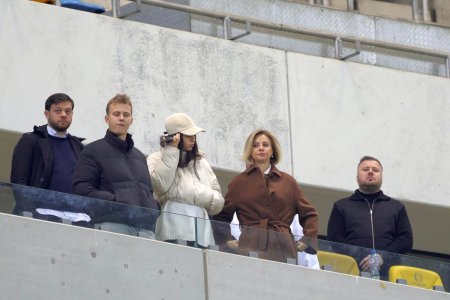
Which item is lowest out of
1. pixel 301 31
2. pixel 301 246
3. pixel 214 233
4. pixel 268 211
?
pixel 301 246

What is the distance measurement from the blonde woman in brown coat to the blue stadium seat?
404cm

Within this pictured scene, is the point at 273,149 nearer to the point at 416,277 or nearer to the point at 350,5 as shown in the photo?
the point at 416,277

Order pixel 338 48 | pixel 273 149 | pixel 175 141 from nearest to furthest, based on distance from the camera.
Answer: pixel 175 141 → pixel 273 149 → pixel 338 48

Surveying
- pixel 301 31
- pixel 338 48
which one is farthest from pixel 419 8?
pixel 301 31

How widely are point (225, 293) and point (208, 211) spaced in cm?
64

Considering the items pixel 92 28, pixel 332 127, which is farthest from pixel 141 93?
pixel 332 127

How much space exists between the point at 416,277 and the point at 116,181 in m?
2.68

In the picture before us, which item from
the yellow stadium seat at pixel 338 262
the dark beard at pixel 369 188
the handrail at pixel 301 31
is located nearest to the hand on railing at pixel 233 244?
the yellow stadium seat at pixel 338 262

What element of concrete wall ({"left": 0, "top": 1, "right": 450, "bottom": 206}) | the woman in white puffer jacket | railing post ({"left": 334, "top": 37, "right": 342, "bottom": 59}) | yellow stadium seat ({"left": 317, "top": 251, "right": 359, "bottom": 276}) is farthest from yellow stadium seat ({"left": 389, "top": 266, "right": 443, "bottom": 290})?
railing post ({"left": 334, "top": 37, "right": 342, "bottom": 59})

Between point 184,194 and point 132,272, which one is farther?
point 184,194

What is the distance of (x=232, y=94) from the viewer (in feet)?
64.9

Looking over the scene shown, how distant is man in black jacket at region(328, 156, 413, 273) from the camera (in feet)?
51.8

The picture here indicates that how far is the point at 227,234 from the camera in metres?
14.7

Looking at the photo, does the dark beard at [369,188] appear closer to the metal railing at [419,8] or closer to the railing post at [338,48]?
the railing post at [338,48]
